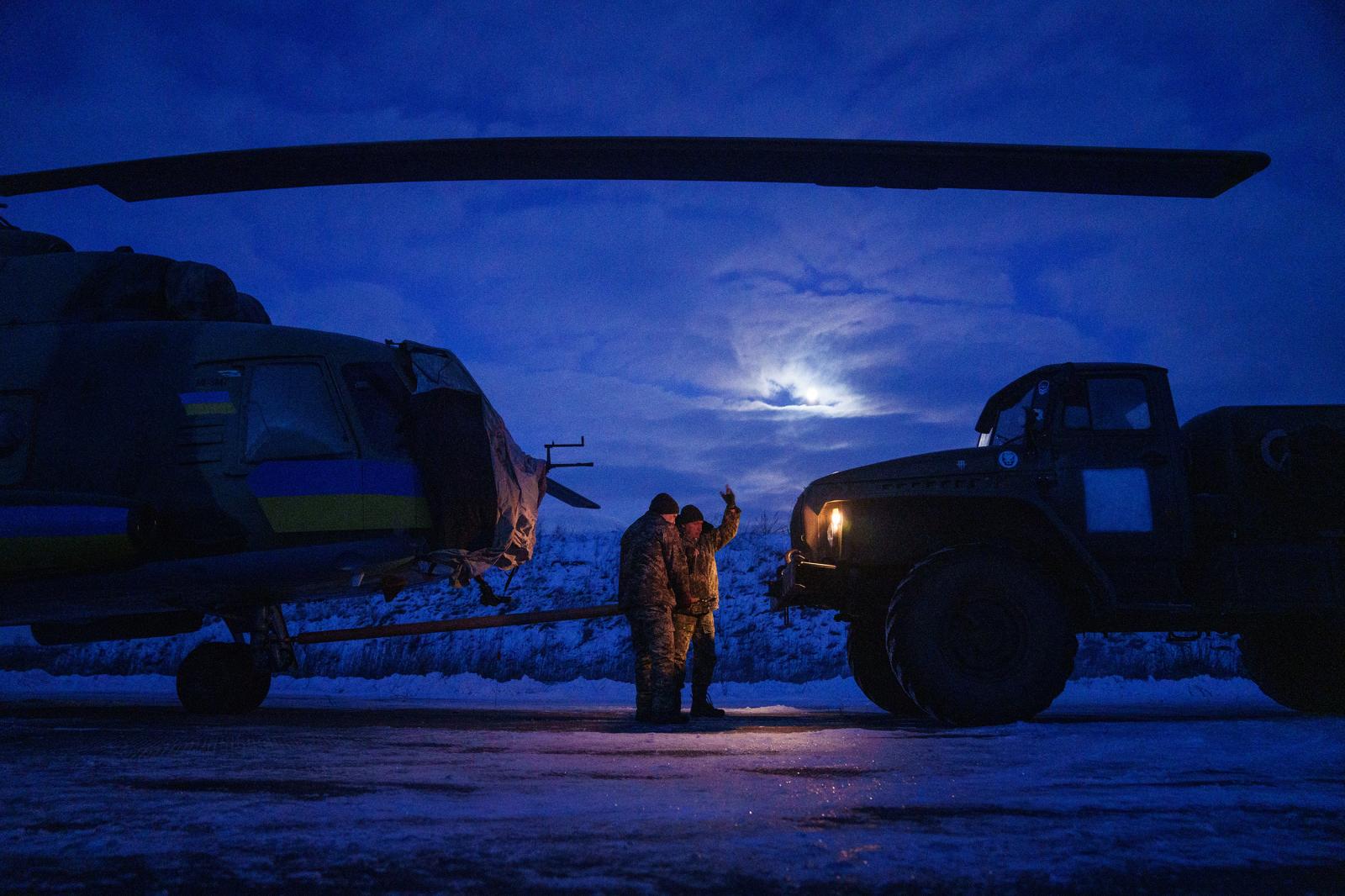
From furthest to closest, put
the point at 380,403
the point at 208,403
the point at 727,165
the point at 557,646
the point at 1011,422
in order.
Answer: the point at 557,646
the point at 1011,422
the point at 380,403
the point at 208,403
the point at 727,165

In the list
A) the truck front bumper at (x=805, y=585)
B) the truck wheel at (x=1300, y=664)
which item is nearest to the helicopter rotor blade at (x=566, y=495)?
the truck front bumper at (x=805, y=585)

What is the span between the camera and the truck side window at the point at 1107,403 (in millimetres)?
6109

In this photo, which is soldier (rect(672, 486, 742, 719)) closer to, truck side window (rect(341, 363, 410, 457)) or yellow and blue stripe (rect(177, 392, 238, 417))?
truck side window (rect(341, 363, 410, 457))

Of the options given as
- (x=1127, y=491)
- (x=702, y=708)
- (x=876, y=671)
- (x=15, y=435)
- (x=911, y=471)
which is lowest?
(x=702, y=708)

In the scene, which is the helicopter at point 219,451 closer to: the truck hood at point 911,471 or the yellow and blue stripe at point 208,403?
the yellow and blue stripe at point 208,403

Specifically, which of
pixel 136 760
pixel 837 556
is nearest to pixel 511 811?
pixel 136 760

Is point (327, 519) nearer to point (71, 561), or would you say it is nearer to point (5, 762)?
point (71, 561)

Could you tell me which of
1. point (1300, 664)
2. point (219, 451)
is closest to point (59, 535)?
point (219, 451)

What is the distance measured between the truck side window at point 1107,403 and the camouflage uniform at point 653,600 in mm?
3093

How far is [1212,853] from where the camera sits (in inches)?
71.4

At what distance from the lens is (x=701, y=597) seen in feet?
25.1

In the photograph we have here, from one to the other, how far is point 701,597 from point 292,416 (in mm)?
3773

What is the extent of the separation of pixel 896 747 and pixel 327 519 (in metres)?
4.08

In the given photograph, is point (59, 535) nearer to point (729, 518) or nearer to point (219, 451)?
point (219, 451)
